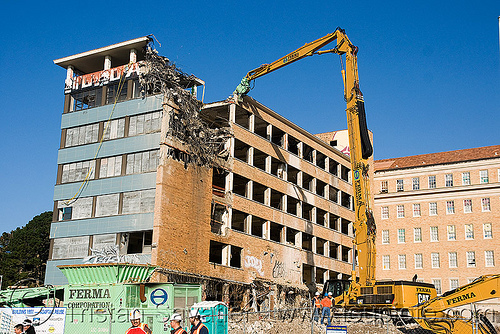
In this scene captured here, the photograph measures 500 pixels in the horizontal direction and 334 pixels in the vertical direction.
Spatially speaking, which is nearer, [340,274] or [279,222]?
[279,222]

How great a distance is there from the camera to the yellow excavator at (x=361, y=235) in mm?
31328

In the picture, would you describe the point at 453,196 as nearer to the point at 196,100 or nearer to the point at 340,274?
the point at 340,274

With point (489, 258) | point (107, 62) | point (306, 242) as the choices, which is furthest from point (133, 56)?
point (489, 258)

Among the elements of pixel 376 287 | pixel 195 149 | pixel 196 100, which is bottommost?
pixel 376 287

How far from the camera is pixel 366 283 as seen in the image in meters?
32.9

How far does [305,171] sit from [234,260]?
464 inches

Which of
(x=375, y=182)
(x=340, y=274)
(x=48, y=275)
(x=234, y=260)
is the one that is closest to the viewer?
(x=48, y=275)

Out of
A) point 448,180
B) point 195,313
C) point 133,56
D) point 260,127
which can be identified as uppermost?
point 133,56

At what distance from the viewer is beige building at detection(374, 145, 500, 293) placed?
70.1 metres

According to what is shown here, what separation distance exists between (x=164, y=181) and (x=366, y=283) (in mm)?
15329

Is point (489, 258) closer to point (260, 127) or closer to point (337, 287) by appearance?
point (260, 127)

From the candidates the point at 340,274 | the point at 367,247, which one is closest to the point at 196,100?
the point at 367,247

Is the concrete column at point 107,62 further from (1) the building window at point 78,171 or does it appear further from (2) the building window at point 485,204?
(2) the building window at point 485,204

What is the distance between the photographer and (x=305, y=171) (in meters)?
56.8
